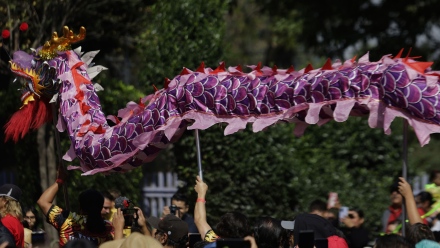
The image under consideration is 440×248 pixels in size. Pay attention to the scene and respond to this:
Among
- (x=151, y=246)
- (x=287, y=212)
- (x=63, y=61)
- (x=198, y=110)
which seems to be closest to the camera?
(x=151, y=246)

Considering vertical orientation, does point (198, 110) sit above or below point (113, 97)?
below

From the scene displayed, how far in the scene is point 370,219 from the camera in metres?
13.2

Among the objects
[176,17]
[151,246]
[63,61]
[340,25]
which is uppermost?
[340,25]

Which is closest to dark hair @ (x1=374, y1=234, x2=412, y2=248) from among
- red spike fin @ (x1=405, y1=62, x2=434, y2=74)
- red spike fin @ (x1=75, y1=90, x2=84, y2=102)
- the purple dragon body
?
the purple dragon body

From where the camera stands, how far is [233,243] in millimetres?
5762

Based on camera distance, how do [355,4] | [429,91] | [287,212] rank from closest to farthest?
[429,91], [287,212], [355,4]

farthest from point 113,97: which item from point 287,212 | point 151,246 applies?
point 151,246

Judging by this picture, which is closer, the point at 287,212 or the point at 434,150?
the point at 287,212

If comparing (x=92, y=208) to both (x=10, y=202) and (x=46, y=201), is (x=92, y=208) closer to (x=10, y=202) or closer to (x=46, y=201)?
(x=46, y=201)

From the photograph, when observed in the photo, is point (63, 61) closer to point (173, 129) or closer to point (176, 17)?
point (173, 129)

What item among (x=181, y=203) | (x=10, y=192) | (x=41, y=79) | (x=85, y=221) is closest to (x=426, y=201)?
(x=181, y=203)

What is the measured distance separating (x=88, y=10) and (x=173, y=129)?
520 cm

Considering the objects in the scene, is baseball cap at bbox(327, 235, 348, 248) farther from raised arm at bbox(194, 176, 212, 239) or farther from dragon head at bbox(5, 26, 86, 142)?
dragon head at bbox(5, 26, 86, 142)

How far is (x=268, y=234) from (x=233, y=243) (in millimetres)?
471
